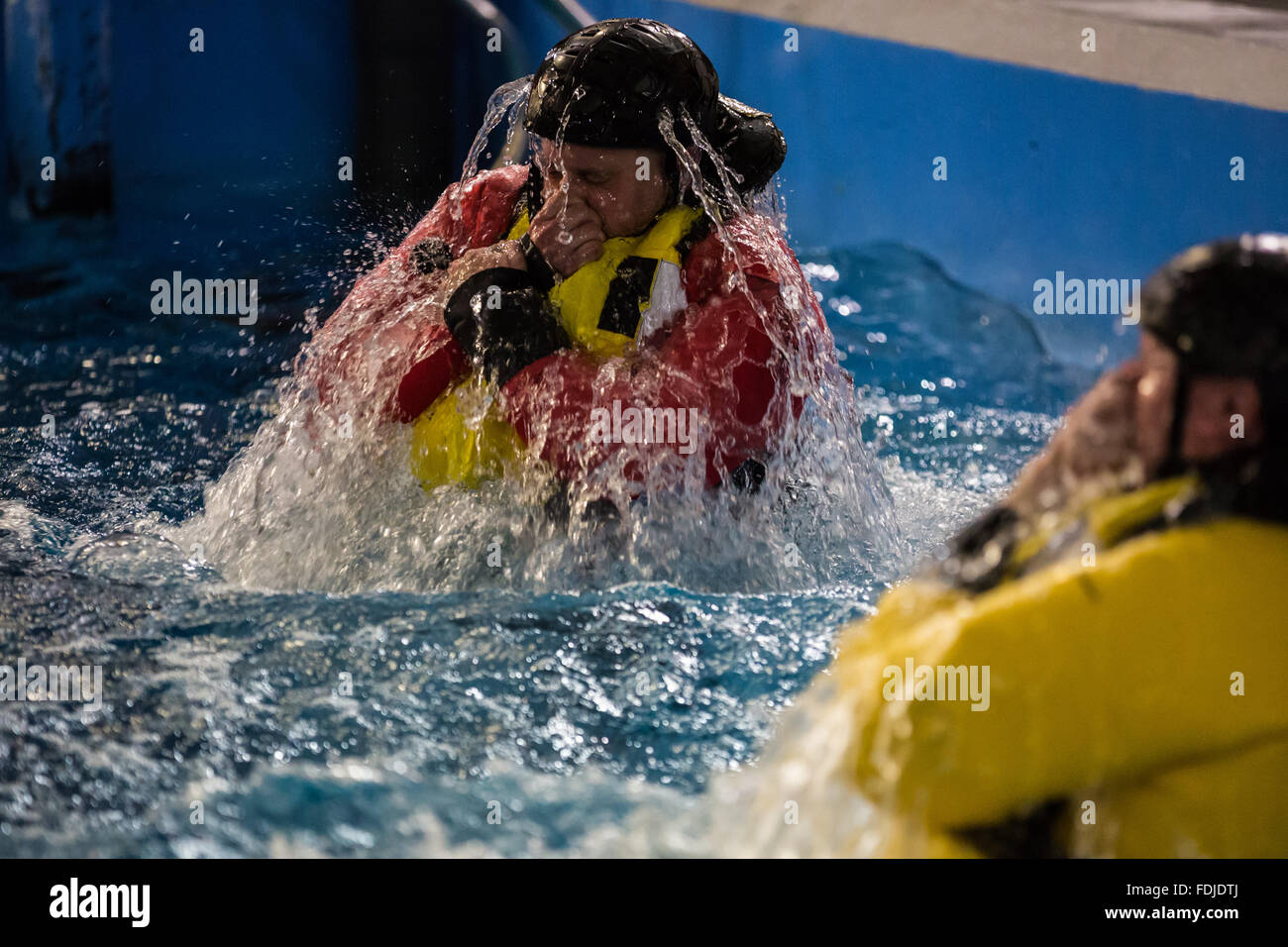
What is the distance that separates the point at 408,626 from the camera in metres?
2.38

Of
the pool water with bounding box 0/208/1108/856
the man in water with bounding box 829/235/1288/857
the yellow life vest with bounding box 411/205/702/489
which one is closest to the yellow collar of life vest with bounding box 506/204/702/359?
the yellow life vest with bounding box 411/205/702/489

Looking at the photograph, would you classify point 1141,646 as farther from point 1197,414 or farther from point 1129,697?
point 1197,414

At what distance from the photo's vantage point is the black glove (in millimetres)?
2695

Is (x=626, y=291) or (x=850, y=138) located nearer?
(x=626, y=291)

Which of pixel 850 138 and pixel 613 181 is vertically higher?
pixel 850 138

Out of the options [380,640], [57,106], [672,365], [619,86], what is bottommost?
[380,640]

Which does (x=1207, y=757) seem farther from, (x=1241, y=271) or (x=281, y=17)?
(x=281, y=17)

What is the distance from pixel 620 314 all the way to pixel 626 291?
2.0 inches

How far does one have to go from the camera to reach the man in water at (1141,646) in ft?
3.67

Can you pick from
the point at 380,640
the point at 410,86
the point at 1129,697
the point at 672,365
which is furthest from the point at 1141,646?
the point at 410,86

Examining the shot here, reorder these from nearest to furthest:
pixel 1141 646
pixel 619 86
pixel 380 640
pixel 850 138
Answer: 1. pixel 1141 646
2. pixel 380 640
3. pixel 619 86
4. pixel 850 138

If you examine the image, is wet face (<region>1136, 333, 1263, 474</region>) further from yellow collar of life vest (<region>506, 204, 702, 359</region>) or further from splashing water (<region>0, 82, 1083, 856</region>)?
yellow collar of life vest (<region>506, 204, 702, 359</region>)

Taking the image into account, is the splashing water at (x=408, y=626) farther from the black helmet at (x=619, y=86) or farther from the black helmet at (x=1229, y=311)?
the black helmet at (x=1229, y=311)

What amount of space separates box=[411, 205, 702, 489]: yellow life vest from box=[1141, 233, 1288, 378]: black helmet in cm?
163
